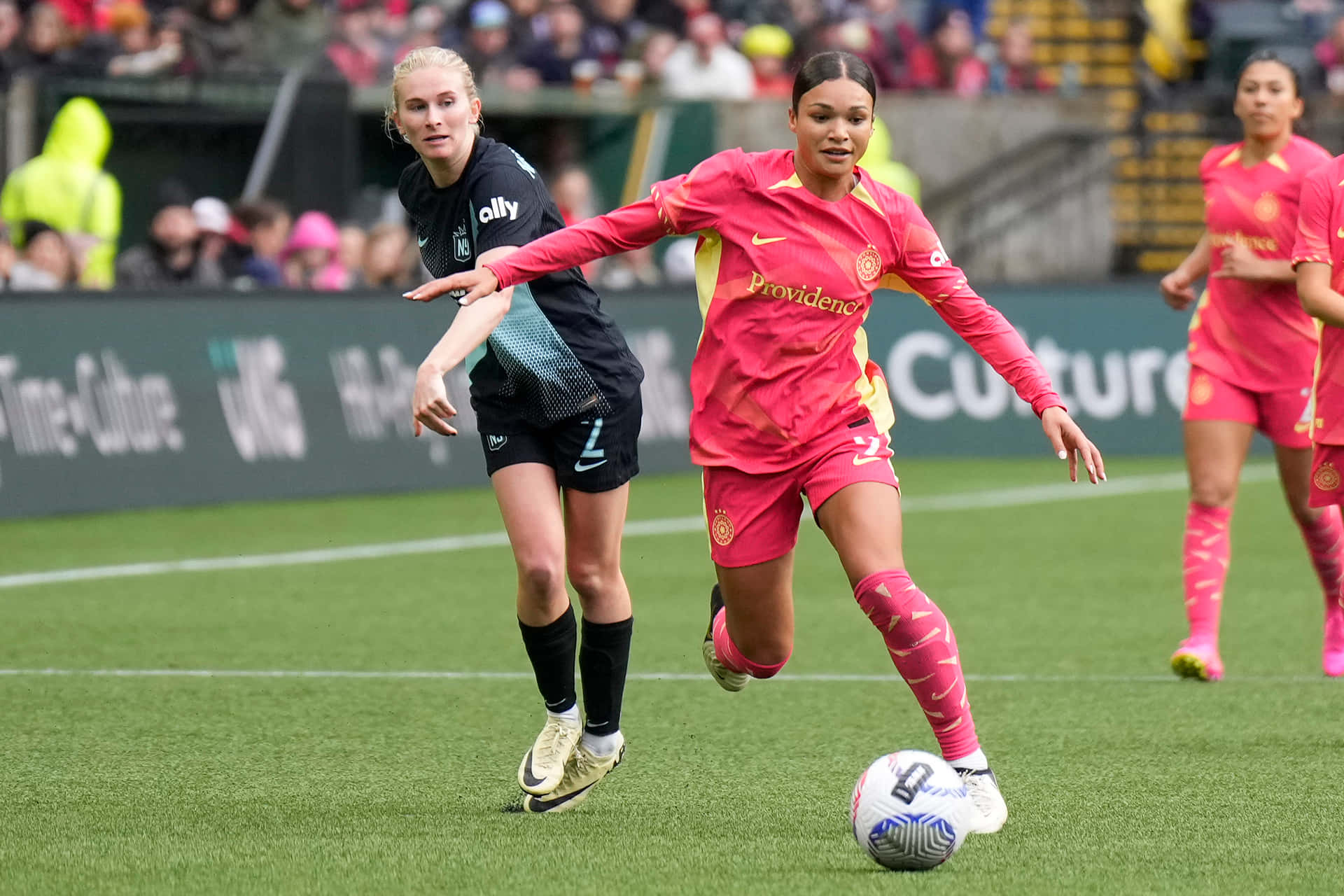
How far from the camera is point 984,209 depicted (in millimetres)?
22062

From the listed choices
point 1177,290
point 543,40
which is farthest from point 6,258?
point 1177,290

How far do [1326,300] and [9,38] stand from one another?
12.6m

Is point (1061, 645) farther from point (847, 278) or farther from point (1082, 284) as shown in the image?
point (1082, 284)

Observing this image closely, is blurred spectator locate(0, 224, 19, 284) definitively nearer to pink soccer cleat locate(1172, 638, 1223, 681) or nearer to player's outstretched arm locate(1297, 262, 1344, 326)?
pink soccer cleat locate(1172, 638, 1223, 681)

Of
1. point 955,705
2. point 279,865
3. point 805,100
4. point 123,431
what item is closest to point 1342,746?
point 955,705

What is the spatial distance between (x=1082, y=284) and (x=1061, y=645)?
904cm

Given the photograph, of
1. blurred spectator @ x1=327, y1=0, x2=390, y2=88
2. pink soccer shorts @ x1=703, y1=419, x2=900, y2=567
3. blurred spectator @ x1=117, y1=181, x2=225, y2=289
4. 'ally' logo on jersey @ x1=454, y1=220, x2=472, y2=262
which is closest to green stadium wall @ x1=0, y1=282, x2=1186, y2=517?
blurred spectator @ x1=117, y1=181, x2=225, y2=289

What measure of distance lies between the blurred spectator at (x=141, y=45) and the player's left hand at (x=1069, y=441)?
39.3 ft

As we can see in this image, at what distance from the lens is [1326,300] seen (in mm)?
6598

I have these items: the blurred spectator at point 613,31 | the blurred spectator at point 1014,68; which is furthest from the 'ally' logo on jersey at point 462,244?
the blurred spectator at point 1014,68

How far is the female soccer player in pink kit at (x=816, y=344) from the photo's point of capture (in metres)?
5.56

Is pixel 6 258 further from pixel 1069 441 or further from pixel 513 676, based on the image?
pixel 1069 441

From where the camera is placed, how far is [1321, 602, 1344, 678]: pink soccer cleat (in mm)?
8406

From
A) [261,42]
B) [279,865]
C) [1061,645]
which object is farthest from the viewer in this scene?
[261,42]
